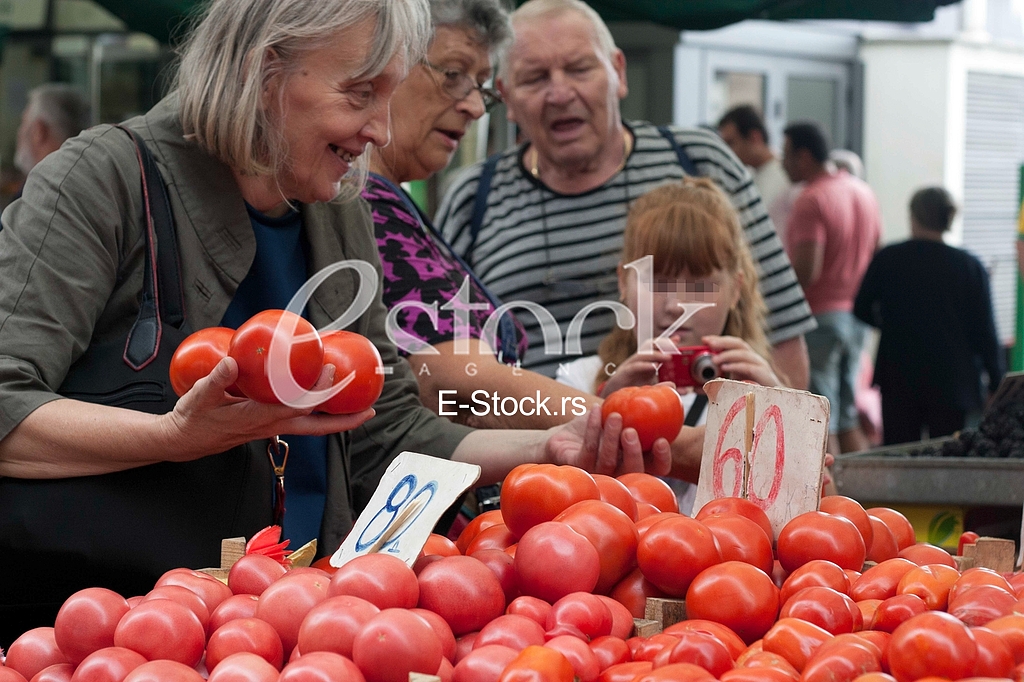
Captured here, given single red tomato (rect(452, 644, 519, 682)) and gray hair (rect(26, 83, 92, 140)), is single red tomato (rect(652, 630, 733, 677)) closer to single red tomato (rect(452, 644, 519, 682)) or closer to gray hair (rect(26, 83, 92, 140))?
single red tomato (rect(452, 644, 519, 682))

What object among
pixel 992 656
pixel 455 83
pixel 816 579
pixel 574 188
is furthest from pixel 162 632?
pixel 574 188

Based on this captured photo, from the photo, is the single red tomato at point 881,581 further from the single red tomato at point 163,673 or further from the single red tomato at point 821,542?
the single red tomato at point 163,673

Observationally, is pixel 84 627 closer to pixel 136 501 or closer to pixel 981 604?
pixel 136 501

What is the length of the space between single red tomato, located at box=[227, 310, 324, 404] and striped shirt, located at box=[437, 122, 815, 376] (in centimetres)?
143

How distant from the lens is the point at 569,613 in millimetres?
1262

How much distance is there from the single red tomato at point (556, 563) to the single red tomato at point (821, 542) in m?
0.29

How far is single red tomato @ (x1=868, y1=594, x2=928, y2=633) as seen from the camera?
49.1 inches

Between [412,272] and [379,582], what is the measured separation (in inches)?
47.5

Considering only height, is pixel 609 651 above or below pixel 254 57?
below

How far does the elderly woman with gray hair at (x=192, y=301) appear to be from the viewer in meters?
1.55

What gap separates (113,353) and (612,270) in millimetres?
1536

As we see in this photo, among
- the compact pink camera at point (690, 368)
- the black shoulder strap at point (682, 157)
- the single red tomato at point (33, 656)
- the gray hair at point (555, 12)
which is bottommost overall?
the single red tomato at point (33, 656)

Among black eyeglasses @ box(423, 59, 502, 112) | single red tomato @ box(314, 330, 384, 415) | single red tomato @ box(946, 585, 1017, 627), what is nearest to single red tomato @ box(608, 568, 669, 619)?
single red tomato @ box(946, 585, 1017, 627)

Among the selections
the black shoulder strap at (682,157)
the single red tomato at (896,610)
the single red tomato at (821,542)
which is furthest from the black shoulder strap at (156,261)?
the black shoulder strap at (682,157)
